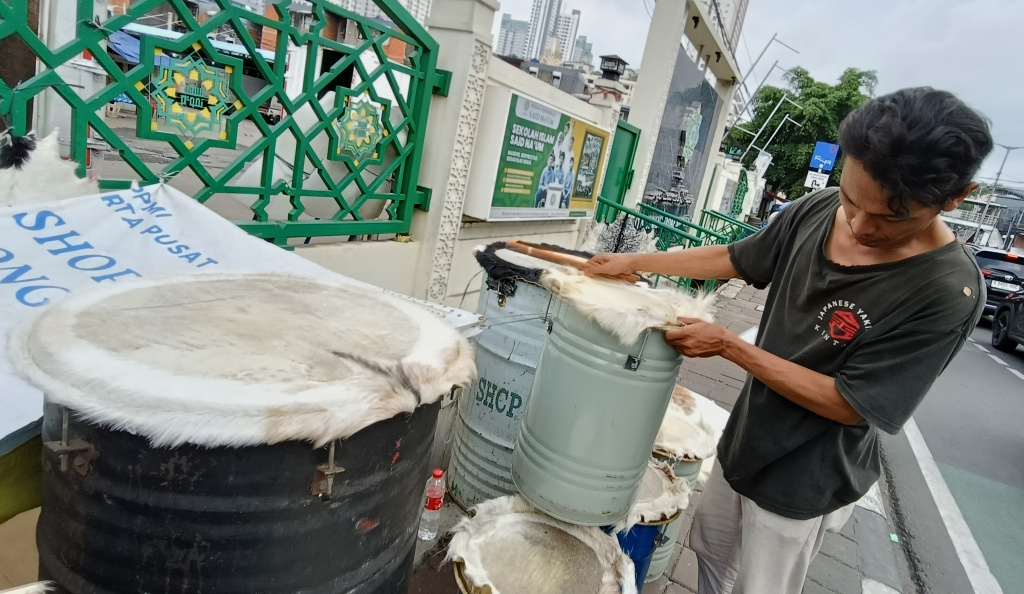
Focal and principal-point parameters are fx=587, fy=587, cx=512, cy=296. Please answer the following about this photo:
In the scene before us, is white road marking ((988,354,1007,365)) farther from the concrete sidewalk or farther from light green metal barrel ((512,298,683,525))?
light green metal barrel ((512,298,683,525))

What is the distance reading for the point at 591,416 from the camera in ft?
6.27

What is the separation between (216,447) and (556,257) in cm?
195

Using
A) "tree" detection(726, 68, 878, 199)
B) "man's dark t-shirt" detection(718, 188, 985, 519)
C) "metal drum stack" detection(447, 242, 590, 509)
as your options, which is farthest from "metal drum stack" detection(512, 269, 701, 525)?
"tree" detection(726, 68, 878, 199)

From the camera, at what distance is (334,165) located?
344 centimetres

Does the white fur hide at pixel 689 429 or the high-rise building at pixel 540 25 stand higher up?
the high-rise building at pixel 540 25

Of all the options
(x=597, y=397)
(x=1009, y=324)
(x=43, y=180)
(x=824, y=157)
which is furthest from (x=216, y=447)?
Result: (x=824, y=157)

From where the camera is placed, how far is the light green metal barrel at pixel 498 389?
2.57 meters

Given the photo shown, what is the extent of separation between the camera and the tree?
97.4 feet

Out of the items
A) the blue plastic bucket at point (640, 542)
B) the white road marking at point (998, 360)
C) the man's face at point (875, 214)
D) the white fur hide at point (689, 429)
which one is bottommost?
the white road marking at point (998, 360)

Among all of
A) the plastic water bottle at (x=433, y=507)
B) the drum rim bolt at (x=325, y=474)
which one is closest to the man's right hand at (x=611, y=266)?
the plastic water bottle at (x=433, y=507)

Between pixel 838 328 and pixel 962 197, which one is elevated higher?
pixel 962 197

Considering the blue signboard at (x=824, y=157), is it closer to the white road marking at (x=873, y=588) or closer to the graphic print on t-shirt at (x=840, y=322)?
the white road marking at (x=873, y=588)

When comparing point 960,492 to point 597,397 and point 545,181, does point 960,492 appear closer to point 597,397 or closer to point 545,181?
point 545,181

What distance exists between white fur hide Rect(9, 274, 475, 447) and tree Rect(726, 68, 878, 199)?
103 ft
